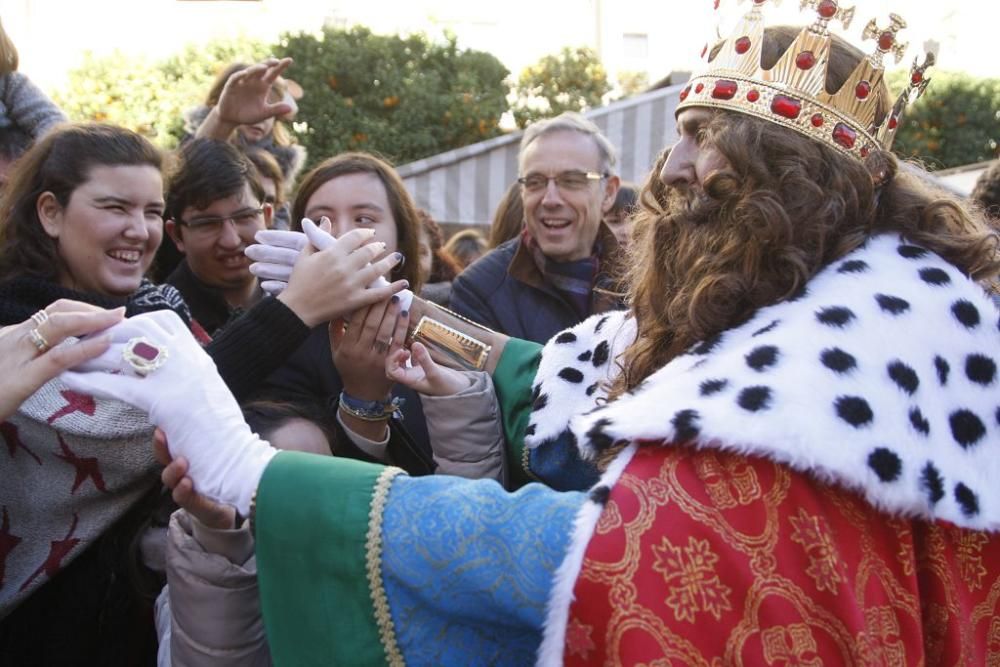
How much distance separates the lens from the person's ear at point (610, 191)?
12.8 ft

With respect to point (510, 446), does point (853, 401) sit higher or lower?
higher

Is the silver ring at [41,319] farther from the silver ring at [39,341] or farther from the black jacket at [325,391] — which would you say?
the black jacket at [325,391]

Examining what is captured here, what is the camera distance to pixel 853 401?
1.45 m

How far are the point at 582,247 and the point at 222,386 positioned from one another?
7.17ft

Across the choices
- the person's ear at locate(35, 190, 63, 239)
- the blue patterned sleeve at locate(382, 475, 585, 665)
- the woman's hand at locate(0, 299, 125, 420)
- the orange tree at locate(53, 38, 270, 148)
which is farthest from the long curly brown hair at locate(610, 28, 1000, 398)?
the orange tree at locate(53, 38, 270, 148)

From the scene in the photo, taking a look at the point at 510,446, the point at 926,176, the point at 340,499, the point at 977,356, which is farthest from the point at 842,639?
the point at 926,176

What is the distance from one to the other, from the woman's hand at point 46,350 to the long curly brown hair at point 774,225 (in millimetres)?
1048

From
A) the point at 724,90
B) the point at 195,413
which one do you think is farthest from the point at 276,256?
the point at 724,90

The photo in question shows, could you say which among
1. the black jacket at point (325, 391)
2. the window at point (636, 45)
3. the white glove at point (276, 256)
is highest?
the white glove at point (276, 256)

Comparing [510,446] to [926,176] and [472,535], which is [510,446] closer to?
[472,535]

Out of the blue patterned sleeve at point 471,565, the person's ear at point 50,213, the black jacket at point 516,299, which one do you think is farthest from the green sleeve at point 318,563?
the black jacket at point 516,299

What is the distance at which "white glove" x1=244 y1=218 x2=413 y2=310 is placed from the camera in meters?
2.37

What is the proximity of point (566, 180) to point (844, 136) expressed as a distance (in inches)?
76.3

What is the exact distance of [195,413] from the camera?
165 centimetres
